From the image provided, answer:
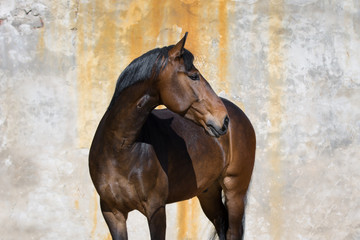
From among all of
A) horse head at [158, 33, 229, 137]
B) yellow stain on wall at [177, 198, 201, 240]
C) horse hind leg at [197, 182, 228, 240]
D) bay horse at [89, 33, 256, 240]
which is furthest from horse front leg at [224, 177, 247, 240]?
yellow stain on wall at [177, 198, 201, 240]

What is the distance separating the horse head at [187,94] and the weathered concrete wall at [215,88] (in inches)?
113

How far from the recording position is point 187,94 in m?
3.57

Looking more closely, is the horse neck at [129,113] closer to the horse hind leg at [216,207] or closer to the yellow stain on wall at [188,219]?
the horse hind leg at [216,207]

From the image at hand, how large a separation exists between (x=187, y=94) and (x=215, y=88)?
2.91 metres

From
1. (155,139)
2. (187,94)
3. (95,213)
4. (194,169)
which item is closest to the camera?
(187,94)

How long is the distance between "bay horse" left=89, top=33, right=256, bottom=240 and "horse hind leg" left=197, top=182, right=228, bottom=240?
60 centimetres

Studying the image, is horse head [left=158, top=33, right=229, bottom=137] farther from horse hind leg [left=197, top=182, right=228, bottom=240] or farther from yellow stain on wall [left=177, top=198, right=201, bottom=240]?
yellow stain on wall [left=177, top=198, right=201, bottom=240]

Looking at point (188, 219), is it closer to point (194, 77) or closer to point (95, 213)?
point (95, 213)

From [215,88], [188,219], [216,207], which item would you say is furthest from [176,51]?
[188,219]

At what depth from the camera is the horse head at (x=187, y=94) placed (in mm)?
3557

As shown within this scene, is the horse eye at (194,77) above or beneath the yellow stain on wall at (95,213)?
above

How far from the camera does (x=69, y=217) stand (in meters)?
6.32

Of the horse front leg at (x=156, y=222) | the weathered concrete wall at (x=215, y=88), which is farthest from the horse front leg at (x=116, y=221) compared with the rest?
the weathered concrete wall at (x=215, y=88)

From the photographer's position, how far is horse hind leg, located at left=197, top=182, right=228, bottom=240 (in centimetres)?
494
